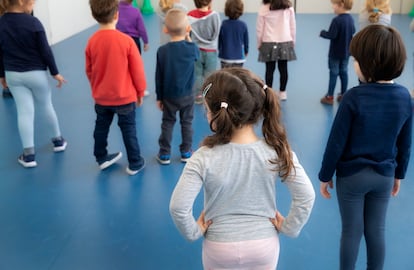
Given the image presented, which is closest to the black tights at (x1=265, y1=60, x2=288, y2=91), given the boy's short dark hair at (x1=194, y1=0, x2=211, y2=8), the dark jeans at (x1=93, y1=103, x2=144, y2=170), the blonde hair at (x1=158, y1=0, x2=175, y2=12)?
the boy's short dark hair at (x1=194, y1=0, x2=211, y2=8)

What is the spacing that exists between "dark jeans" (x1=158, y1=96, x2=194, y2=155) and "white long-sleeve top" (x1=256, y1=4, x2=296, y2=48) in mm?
1564

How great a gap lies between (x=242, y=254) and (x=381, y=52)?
0.88 m

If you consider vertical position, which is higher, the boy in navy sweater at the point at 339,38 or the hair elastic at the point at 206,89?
the hair elastic at the point at 206,89

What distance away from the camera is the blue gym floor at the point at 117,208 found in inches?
94.2

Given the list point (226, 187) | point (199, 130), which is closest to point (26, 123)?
point (199, 130)


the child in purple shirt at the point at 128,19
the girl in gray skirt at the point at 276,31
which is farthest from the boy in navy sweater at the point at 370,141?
the child in purple shirt at the point at 128,19

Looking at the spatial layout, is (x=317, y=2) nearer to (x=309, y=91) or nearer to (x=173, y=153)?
(x=309, y=91)

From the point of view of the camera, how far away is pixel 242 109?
1.41 meters

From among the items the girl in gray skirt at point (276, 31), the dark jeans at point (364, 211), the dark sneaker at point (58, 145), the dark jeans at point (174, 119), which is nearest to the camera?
the dark jeans at point (364, 211)

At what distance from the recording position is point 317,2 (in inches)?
419

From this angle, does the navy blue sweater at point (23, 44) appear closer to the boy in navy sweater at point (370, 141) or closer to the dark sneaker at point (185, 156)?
the dark sneaker at point (185, 156)

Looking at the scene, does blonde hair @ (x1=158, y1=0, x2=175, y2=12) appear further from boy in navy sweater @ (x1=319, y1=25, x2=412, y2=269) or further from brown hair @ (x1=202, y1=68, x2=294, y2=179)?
brown hair @ (x1=202, y1=68, x2=294, y2=179)

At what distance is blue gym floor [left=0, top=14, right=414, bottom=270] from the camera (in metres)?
2.39

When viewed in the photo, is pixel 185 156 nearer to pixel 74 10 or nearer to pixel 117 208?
pixel 117 208
